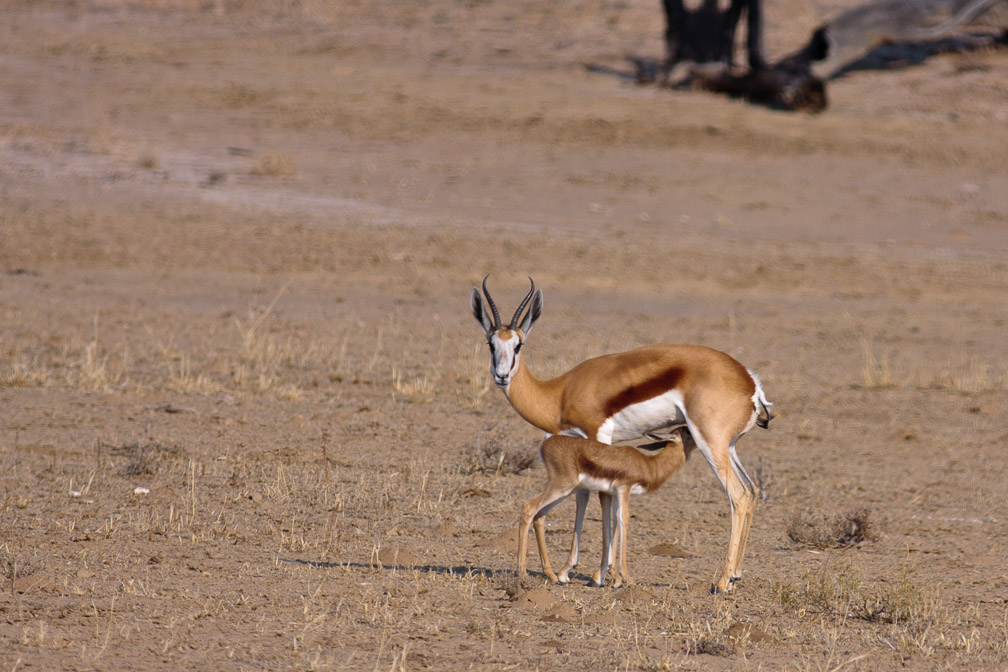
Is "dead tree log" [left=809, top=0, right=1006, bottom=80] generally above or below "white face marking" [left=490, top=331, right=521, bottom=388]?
below

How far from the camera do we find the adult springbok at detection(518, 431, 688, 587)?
5.93 m

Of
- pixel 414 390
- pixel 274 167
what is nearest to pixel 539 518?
pixel 414 390

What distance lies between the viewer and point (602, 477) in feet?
19.6

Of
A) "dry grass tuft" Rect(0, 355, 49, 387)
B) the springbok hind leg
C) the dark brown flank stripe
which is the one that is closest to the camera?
the dark brown flank stripe

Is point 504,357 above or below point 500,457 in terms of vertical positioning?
above

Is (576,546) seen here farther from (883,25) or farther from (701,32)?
(883,25)

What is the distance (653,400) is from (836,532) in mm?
1951

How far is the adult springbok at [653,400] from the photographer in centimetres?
607

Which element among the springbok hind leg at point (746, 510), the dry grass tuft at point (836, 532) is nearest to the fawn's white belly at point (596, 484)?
the springbok hind leg at point (746, 510)

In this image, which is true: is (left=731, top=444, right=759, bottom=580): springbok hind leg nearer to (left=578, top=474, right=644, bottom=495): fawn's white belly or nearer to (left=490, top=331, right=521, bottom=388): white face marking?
(left=578, top=474, right=644, bottom=495): fawn's white belly

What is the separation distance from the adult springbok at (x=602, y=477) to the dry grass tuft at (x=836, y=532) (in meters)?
1.37

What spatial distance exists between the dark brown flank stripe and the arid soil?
92 cm

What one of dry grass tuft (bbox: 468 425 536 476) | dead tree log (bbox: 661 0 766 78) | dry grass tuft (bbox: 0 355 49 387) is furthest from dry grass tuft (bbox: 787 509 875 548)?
dead tree log (bbox: 661 0 766 78)

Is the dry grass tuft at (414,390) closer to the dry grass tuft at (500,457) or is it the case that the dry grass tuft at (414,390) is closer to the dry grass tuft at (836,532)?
the dry grass tuft at (500,457)
